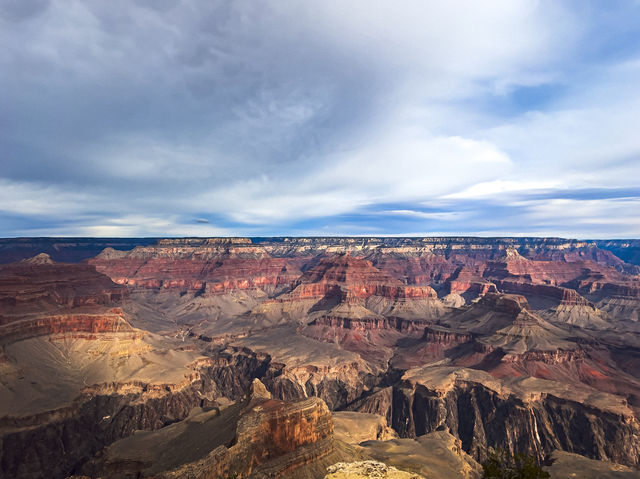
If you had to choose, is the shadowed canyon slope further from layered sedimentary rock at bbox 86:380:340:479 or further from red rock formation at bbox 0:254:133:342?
red rock formation at bbox 0:254:133:342

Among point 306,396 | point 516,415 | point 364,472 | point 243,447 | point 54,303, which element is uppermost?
point 364,472

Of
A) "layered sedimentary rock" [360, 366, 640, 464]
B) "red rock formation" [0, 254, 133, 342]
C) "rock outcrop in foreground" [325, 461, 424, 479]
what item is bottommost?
"layered sedimentary rock" [360, 366, 640, 464]

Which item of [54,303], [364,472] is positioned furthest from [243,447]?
[54,303]

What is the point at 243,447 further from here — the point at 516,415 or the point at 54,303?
the point at 54,303

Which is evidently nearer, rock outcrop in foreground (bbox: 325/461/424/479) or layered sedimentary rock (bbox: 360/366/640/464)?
rock outcrop in foreground (bbox: 325/461/424/479)

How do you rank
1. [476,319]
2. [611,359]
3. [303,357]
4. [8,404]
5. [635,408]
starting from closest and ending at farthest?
1. [8,404]
2. [635,408]
3. [611,359]
4. [303,357]
5. [476,319]

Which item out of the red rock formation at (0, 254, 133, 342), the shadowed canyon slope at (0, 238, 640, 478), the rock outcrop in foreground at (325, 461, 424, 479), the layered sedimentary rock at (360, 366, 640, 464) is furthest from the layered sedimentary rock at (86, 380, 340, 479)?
the red rock formation at (0, 254, 133, 342)

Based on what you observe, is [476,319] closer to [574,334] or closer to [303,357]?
[574,334]

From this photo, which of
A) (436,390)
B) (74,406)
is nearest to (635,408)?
(436,390)

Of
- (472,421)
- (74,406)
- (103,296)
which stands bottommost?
(472,421)

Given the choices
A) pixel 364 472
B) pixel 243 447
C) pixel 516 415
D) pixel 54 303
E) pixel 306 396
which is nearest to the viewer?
pixel 364 472

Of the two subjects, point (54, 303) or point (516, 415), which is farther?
point (54, 303)
